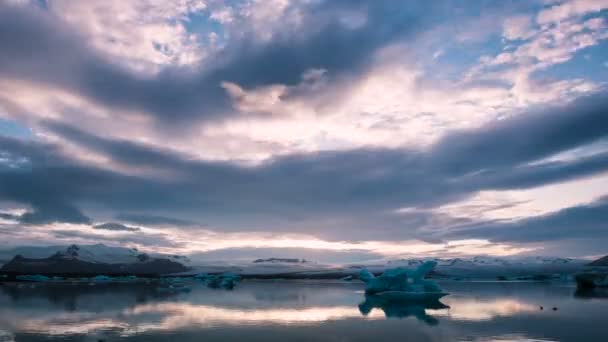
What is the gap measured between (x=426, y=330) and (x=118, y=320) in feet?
49.0

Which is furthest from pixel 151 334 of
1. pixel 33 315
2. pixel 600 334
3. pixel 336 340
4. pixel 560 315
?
pixel 560 315

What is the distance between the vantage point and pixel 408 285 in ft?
129

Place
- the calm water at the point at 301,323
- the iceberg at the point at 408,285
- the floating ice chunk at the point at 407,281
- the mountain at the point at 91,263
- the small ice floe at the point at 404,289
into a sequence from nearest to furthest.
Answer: the calm water at the point at 301,323 < the small ice floe at the point at 404,289 < the iceberg at the point at 408,285 < the floating ice chunk at the point at 407,281 < the mountain at the point at 91,263

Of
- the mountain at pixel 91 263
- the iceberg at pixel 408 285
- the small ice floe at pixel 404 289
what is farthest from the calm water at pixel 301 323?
the mountain at pixel 91 263

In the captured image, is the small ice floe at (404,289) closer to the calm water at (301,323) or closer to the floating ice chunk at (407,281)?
the floating ice chunk at (407,281)

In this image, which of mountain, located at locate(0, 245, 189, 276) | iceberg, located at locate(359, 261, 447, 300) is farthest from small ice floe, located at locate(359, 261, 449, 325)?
mountain, located at locate(0, 245, 189, 276)

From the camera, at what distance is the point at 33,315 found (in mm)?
24797

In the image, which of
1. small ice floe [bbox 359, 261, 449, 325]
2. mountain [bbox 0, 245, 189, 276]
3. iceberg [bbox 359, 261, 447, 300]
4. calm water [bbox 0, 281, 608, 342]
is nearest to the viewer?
calm water [bbox 0, 281, 608, 342]

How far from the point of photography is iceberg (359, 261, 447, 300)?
37656 millimetres

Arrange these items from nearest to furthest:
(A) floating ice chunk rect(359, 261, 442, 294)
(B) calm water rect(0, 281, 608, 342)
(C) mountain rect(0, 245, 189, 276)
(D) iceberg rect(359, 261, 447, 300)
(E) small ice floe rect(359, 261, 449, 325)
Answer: (B) calm water rect(0, 281, 608, 342) < (E) small ice floe rect(359, 261, 449, 325) < (D) iceberg rect(359, 261, 447, 300) < (A) floating ice chunk rect(359, 261, 442, 294) < (C) mountain rect(0, 245, 189, 276)

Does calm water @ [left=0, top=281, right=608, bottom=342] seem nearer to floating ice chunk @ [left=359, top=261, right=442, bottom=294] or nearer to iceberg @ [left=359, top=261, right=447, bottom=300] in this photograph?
iceberg @ [left=359, top=261, right=447, bottom=300]

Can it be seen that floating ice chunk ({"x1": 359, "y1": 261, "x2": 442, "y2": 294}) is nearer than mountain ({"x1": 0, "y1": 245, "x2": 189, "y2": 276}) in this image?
Yes

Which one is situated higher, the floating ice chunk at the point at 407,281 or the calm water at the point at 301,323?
the floating ice chunk at the point at 407,281

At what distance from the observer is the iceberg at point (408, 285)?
3766cm
